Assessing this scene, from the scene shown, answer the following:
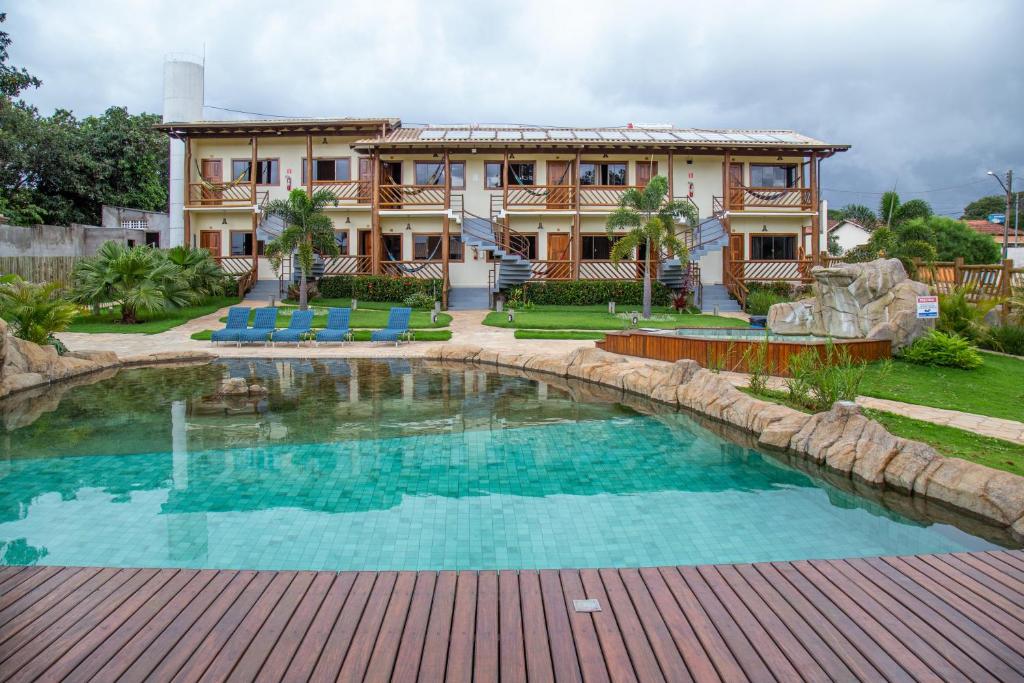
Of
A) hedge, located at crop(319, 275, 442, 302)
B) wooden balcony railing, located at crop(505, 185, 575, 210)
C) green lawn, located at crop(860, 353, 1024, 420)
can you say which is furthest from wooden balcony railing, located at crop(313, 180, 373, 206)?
green lawn, located at crop(860, 353, 1024, 420)

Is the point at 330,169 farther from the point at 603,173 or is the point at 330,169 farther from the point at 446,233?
the point at 603,173

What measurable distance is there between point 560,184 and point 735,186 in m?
7.00

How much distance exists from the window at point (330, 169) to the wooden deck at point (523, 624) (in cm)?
2591

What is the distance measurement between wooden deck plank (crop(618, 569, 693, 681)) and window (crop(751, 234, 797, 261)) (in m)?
25.8

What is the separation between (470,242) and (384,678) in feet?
75.1

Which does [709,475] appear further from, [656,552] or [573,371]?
[573,371]

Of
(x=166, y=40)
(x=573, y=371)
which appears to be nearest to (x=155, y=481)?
(x=573, y=371)

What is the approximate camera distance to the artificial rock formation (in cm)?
1277

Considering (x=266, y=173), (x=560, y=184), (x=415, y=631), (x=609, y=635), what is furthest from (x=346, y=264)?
(x=609, y=635)

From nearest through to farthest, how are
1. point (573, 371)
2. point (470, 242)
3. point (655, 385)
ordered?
point (655, 385)
point (573, 371)
point (470, 242)

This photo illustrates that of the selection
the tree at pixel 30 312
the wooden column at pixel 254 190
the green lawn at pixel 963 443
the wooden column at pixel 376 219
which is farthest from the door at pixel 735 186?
the tree at pixel 30 312

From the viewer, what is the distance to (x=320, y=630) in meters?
3.29

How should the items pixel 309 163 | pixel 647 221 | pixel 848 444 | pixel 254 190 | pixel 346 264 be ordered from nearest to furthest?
1. pixel 848 444
2. pixel 647 221
3. pixel 309 163
4. pixel 254 190
5. pixel 346 264

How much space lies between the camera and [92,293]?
19344 millimetres
